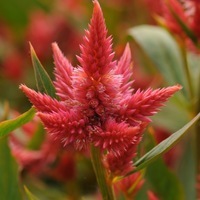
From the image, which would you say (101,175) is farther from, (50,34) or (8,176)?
(50,34)

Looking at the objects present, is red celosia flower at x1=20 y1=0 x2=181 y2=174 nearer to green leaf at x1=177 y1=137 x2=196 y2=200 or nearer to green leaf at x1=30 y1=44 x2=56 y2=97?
green leaf at x1=30 y1=44 x2=56 y2=97

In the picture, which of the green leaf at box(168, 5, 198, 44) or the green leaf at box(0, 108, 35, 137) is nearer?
the green leaf at box(0, 108, 35, 137)

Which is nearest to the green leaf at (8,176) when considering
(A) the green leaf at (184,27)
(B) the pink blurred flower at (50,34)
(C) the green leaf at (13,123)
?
(C) the green leaf at (13,123)

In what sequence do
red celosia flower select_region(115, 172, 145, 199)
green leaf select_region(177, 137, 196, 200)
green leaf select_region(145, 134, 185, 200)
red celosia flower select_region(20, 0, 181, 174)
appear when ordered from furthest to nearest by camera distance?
green leaf select_region(177, 137, 196, 200)
green leaf select_region(145, 134, 185, 200)
red celosia flower select_region(115, 172, 145, 199)
red celosia flower select_region(20, 0, 181, 174)

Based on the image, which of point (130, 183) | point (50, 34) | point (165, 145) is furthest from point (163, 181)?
point (50, 34)

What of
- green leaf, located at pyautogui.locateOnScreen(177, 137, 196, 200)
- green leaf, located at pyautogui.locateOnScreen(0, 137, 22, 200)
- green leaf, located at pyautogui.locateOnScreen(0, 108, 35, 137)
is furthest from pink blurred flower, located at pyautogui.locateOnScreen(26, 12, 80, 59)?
green leaf, located at pyautogui.locateOnScreen(0, 108, 35, 137)

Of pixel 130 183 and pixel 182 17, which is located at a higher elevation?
pixel 182 17
